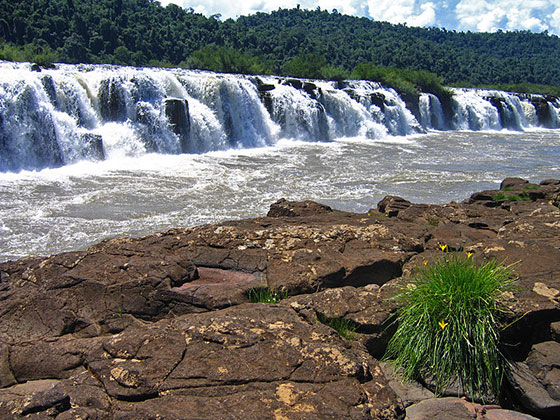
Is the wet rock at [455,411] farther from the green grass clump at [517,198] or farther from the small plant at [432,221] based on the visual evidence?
the green grass clump at [517,198]

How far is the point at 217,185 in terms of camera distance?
46.8 feet

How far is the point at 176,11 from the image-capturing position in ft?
242

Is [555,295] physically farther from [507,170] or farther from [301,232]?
[507,170]

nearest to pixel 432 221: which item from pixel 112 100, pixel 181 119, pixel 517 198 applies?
pixel 517 198

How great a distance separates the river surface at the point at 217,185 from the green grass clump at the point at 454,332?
7.12 meters

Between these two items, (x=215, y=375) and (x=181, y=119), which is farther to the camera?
(x=181, y=119)

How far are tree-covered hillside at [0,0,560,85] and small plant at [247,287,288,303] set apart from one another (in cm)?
3171

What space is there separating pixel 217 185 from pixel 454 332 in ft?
38.6

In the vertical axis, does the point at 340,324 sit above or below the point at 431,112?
below

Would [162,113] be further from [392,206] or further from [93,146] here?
[392,206]

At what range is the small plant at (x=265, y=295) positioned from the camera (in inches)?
142

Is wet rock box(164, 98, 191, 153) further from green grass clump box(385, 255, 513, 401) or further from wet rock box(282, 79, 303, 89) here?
green grass clump box(385, 255, 513, 401)

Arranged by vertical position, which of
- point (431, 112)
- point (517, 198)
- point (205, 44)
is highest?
point (205, 44)

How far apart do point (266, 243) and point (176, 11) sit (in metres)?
77.1
